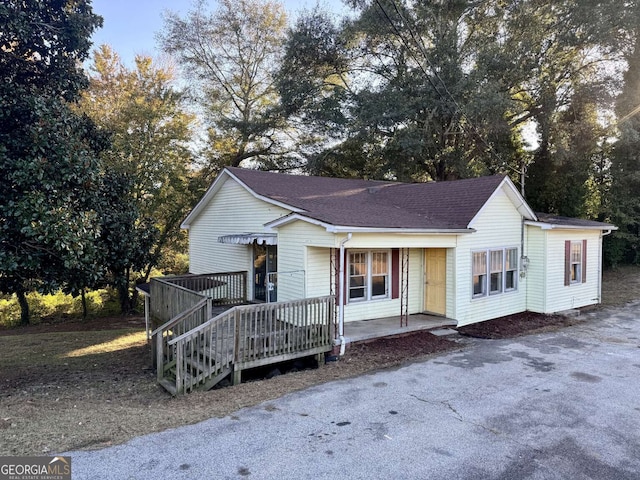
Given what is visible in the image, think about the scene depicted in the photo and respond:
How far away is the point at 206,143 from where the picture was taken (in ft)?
82.1

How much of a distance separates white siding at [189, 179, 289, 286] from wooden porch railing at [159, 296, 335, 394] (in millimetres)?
3498

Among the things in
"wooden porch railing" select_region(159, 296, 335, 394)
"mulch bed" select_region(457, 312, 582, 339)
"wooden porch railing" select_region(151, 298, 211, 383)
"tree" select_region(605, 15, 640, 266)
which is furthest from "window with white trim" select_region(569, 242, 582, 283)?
"wooden porch railing" select_region(151, 298, 211, 383)

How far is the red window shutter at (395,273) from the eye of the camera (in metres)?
11.1

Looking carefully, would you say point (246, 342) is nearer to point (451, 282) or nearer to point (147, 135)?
point (451, 282)

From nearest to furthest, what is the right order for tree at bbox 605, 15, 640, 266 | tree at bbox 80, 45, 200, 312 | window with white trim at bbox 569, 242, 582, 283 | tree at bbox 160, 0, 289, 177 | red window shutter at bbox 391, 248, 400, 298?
red window shutter at bbox 391, 248, 400, 298
window with white trim at bbox 569, 242, 582, 283
tree at bbox 80, 45, 200, 312
tree at bbox 605, 15, 640, 266
tree at bbox 160, 0, 289, 177

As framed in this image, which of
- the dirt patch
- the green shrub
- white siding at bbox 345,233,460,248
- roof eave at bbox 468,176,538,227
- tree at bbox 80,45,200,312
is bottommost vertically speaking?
the green shrub

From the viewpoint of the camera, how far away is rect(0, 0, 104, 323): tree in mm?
6766

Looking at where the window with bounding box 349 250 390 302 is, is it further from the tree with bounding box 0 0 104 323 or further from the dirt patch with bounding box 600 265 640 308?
the dirt patch with bounding box 600 265 640 308

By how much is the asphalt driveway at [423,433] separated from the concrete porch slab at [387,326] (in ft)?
5.31

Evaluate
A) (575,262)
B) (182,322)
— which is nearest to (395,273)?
(182,322)

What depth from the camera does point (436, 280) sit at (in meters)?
11.4

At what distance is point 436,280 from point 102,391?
8.41 meters

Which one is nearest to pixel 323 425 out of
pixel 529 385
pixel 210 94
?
pixel 529 385

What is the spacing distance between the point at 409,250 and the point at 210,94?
21.1 metres
